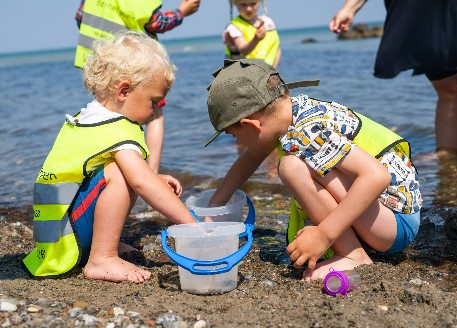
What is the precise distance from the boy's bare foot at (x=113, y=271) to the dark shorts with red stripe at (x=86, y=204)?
14 cm

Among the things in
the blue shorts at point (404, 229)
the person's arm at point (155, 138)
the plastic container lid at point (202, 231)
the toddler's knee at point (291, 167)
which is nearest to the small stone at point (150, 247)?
the plastic container lid at point (202, 231)

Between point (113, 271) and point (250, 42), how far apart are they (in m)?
4.53

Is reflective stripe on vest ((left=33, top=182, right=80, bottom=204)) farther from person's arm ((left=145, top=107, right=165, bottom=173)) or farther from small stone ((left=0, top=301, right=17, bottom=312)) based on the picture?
person's arm ((left=145, top=107, right=165, bottom=173))

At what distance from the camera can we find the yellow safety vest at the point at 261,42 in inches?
273

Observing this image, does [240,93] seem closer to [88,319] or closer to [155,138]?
[88,319]

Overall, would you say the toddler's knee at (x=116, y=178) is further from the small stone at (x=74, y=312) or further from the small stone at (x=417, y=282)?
the small stone at (x=417, y=282)

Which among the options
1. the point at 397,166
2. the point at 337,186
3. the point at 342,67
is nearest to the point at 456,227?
the point at 397,166

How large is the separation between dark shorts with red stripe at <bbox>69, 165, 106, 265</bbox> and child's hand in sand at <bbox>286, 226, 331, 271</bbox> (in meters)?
0.95

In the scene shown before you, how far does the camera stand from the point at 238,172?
3275 millimetres

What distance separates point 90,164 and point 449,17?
10.8 feet

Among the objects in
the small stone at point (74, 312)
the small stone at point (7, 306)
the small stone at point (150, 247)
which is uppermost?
the small stone at point (7, 306)

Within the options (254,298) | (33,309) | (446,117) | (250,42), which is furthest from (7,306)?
(250,42)

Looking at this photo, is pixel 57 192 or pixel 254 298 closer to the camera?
pixel 254 298

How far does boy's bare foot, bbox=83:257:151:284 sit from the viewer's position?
279cm
